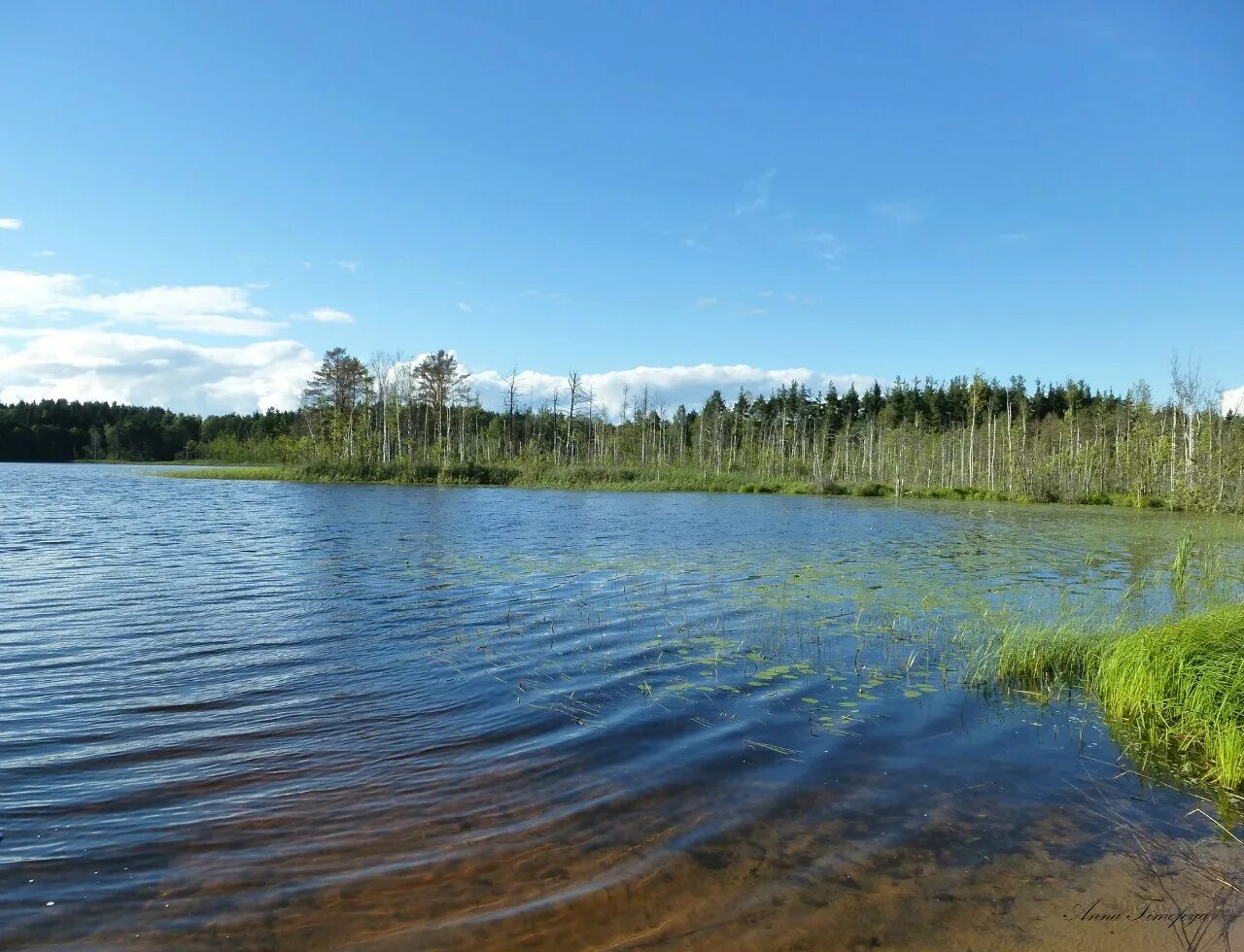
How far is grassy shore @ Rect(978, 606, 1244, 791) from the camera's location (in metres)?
6.49

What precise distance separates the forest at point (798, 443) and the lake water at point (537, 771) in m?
45.5

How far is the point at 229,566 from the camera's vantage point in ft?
56.5

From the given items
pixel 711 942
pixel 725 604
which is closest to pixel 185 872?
pixel 711 942

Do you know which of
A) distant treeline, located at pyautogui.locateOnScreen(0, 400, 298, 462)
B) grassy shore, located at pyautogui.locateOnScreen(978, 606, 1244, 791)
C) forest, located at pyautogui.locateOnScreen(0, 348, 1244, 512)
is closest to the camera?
grassy shore, located at pyautogui.locateOnScreen(978, 606, 1244, 791)

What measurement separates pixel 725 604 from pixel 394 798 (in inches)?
351

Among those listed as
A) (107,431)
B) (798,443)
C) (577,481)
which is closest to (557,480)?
(577,481)

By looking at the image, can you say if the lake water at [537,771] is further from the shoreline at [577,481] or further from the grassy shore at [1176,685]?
the shoreline at [577,481]

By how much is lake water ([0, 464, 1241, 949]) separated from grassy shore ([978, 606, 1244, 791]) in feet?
1.43

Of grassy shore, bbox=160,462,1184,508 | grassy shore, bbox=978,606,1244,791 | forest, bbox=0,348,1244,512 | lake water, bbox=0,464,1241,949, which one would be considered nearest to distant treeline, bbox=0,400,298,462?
forest, bbox=0,348,1244,512

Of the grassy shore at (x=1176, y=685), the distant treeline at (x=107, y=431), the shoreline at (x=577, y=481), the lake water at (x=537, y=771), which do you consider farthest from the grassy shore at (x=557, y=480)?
the distant treeline at (x=107, y=431)

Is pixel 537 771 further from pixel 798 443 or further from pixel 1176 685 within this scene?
pixel 798 443

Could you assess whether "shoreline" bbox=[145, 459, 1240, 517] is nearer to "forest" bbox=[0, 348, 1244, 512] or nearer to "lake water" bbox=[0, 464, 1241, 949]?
"forest" bbox=[0, 348, 1244, 512]

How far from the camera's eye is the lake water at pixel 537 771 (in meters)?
4.44

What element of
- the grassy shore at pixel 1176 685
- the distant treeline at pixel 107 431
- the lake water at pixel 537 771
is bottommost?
the lake water at pixel 537 771
